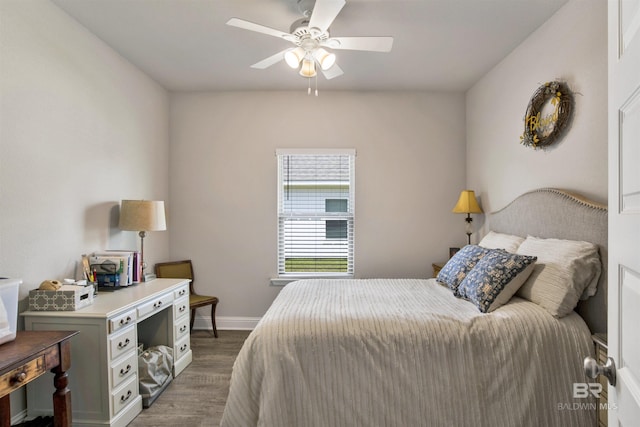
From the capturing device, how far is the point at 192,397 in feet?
8.06

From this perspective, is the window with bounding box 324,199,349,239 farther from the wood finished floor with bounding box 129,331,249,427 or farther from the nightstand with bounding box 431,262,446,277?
the wood finished floor with bounding box 129,331,249,427

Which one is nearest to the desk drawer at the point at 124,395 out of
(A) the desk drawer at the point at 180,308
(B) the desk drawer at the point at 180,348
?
(B) the desk drawer at the point at 180,348

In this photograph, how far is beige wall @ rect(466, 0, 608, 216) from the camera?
200 centimetres

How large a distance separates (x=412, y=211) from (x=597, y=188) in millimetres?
1969

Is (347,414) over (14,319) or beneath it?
beneath

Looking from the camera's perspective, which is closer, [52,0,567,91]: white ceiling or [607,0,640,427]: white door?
[607,0,640,427]: white door

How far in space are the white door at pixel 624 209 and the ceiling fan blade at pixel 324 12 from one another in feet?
4.05

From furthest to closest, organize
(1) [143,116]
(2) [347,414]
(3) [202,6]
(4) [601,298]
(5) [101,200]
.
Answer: (1) [143,116] → (5) [101,200] → (3) [202,6] → (4) [601,298] → (2) [347,414]

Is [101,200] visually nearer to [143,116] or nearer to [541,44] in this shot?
[143,116]

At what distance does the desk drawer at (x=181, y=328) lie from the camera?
281 centimetres

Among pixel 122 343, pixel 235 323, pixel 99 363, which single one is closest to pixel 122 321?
pixel 122 343

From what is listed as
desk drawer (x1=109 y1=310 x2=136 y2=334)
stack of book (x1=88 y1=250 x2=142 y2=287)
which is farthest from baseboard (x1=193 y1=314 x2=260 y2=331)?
desk drawer (x1=109 y1=310 x2=136 y2=334)

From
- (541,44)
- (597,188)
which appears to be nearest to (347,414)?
(597,188)

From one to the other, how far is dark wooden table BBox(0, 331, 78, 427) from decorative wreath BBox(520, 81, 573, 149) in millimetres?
3209
